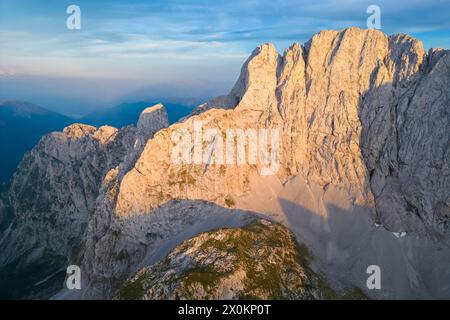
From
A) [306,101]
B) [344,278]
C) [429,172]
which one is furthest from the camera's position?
[306,101]

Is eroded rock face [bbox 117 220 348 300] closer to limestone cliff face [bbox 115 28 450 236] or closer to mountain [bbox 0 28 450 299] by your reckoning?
mountain [bbox 0 28 450 299]

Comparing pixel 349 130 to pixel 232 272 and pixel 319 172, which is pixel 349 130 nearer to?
pixel 319 172

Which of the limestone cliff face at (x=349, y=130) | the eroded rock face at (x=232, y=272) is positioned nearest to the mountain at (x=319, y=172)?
the limestone cliff face at (x=349, y=130)

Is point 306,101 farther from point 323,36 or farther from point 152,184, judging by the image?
point 152,184

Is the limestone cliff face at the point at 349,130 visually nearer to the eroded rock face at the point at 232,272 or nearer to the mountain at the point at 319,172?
the mountain at the point at 319,172

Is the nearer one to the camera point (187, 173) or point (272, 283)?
point (272, 283)

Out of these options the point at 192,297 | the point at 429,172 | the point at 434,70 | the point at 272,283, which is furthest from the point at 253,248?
the point at 434,70
